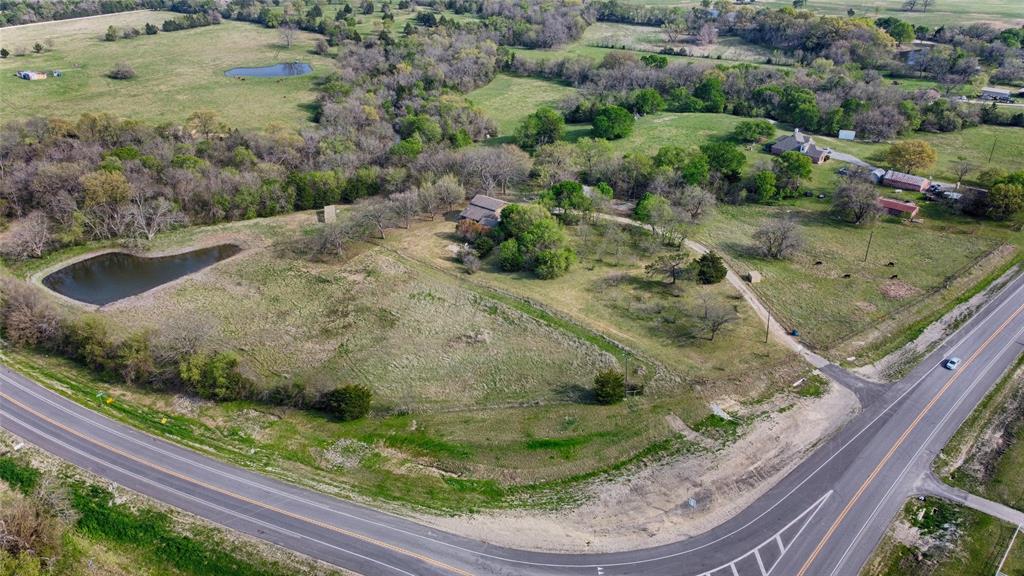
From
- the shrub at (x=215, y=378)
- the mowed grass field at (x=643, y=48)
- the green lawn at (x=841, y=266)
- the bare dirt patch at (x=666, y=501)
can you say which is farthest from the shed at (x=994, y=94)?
the shrub at (x=215, y=378)

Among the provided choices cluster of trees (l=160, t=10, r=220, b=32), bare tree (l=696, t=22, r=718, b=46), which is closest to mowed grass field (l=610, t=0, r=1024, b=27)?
bare tree (l=696, t=22, r=718, b=46)

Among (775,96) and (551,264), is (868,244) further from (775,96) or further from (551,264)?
(775,96)

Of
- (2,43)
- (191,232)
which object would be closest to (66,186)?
(191,232)

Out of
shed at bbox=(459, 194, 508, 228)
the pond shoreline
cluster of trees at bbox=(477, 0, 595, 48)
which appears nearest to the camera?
the pond shoreline

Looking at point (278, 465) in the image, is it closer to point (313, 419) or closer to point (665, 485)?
point (313, 419)

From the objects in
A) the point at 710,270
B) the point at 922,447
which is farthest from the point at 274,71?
the point at 922,447

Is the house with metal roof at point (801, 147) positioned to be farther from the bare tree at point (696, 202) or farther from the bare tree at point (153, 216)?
the bare tree at point (153, 216)

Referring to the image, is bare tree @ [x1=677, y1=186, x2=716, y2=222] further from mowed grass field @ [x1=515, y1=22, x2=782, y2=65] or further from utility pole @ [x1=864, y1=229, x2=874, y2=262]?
mowed grass field @ [x1=515, y1=22, x2=782, y2=65]
